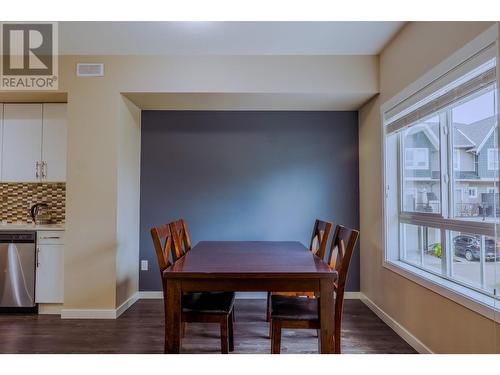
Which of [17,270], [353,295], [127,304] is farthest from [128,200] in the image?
[353,295]

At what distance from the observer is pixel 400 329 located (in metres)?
2.58

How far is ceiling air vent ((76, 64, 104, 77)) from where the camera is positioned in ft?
10.2

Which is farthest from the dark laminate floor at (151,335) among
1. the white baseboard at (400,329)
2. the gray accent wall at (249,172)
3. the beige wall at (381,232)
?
the gray accent wall at (249,172)

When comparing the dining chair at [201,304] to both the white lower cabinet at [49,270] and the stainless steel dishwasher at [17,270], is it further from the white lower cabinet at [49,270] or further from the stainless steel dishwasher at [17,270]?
the stainless steel dishwasher at [17,270]

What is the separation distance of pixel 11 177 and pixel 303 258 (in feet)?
10.2

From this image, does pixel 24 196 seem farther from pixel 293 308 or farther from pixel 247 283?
pixel 293 308

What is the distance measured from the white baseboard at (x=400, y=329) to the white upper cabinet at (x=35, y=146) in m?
3.42

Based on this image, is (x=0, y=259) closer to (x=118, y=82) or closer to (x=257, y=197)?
(x=118, y=82)

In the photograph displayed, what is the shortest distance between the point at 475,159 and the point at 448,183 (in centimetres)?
26

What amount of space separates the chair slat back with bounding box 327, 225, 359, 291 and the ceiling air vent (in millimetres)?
2665

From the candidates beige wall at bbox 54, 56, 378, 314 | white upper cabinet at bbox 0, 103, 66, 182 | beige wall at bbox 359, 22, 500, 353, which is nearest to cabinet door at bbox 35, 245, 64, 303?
beige wall at bbox 54, 56, 378, 314

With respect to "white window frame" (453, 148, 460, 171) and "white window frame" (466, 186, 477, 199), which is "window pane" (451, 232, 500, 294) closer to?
"white window frame" (466, 186, 477, 199)

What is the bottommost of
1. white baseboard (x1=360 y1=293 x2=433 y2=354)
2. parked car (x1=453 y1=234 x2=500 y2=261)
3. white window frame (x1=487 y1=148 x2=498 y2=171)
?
white baseboard (x1=360 y1=293 x2=433 y2=354)

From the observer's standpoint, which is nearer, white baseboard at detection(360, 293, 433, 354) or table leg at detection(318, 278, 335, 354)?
table leg at detection(318, 278, 335, 354)
